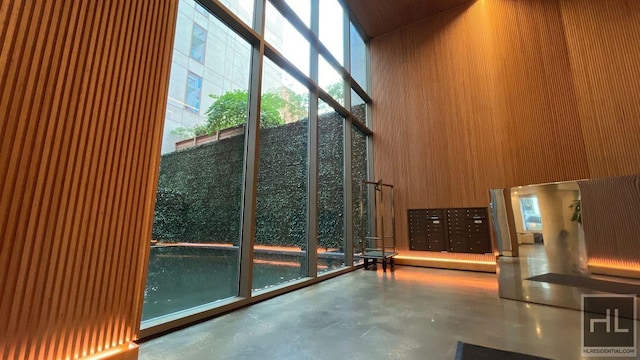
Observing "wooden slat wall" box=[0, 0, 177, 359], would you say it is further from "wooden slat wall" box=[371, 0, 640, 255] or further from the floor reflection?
"wooden slat wall" box=[371, 0, 640, 255]

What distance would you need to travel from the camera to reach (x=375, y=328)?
2.35 meters

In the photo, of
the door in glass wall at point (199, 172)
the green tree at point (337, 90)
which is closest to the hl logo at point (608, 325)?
the door in glass wall at point (199, 172)

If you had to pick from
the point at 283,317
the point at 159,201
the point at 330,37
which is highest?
the point at 330,37

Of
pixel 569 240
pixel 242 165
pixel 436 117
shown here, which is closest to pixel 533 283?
pixel 569 240

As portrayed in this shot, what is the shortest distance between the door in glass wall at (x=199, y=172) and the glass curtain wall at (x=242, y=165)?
0.01m

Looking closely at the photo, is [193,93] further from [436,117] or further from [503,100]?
[503,100]

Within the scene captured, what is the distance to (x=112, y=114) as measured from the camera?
1.80 meters

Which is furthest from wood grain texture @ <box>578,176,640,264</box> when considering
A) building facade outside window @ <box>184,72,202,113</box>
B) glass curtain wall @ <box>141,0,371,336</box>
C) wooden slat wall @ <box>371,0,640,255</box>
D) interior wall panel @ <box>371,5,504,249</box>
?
building facade outside window @ <box>184,72,202,113</box>

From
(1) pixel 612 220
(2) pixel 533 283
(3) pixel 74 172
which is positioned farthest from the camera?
(2) pixel 533 283

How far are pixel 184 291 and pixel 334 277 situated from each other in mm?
2613

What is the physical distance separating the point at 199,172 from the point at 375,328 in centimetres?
221

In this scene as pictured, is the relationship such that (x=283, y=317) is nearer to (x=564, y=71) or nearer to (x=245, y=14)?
(x=245, y=14)

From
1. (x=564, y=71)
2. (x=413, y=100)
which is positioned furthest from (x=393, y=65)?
(x=564, y=71)

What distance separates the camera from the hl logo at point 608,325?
1.95 meters
